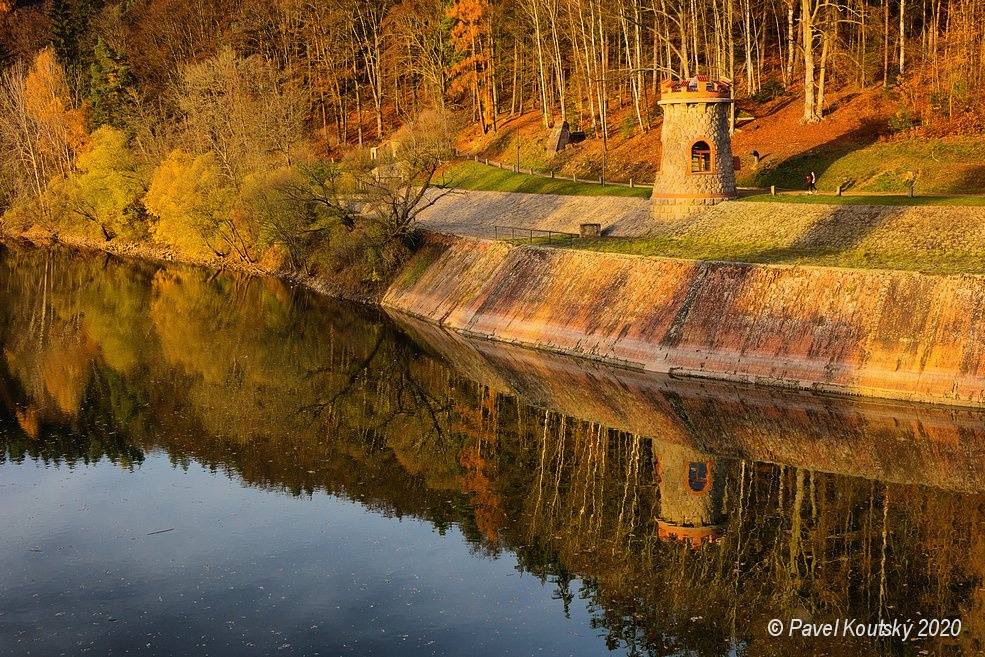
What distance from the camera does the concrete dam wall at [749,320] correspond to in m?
41.2

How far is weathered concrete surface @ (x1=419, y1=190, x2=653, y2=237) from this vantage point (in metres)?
62.3

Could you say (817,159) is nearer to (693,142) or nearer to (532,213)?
(693,142)

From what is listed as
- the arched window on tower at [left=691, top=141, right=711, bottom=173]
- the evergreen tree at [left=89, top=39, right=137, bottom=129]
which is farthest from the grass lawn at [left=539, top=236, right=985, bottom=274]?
the evergreen tree at [left=89, top=39, right=137, bottom=129]

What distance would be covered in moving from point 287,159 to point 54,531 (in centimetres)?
5008

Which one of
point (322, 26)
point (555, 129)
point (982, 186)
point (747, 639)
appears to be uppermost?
point (322, 26)

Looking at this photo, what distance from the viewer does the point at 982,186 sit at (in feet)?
176

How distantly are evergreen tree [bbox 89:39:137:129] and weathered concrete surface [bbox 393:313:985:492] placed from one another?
72.2m

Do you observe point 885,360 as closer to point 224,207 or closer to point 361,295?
point 361,295

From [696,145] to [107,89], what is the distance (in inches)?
2826

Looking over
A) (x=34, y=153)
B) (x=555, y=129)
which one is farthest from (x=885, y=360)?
(x=34, y=153)

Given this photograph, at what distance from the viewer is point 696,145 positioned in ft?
192

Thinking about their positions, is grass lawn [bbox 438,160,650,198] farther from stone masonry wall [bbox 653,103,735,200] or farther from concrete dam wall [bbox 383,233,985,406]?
concrete dam wall [bbox 383,233,985,406]

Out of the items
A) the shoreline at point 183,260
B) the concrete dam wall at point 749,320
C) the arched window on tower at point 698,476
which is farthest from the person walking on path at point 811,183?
the arched window on tower at point 698,476

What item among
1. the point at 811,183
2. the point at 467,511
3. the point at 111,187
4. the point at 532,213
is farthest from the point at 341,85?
the point at 467,511
